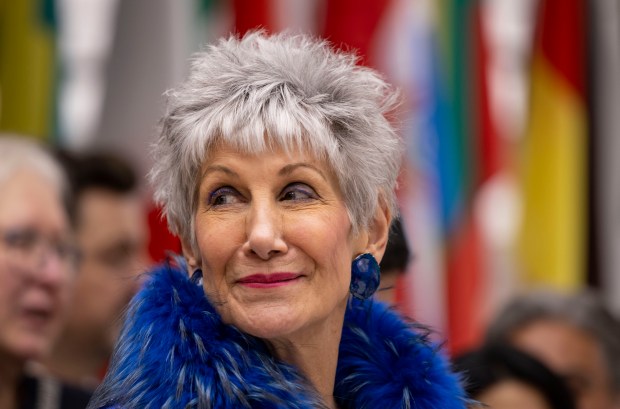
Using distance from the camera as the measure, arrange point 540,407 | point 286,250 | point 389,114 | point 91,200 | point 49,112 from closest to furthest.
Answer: point 286,250, point 389,114, point 540,407, point 91,200, point 49,112

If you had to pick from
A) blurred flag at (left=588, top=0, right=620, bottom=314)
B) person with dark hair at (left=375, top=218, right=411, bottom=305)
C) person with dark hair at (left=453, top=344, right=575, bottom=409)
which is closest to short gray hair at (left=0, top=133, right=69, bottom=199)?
person with dark hair at (left=375, top=218, right=411, bottom=305)

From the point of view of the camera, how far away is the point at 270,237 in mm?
2533

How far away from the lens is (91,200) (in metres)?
5.48

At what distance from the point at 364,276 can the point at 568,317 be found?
2670mm

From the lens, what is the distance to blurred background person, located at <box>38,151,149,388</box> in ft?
17.4

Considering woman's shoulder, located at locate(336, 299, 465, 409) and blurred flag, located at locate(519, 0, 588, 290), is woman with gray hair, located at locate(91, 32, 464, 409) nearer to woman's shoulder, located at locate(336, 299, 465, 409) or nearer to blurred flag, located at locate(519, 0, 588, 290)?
woman's shoulder, located at locate(336, 299, 465, 409)

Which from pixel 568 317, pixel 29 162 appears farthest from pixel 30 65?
pixel 568 317

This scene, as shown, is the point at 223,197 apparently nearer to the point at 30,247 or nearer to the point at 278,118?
the point at 278,118

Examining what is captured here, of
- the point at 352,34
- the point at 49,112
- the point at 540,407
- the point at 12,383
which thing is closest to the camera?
the point at 12,383

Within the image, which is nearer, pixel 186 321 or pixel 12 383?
pixel 186 321

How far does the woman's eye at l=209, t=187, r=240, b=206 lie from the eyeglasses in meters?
1.66

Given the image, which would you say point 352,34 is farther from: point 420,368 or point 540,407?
point 420,368

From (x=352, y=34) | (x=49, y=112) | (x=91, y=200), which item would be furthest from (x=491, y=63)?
(x=91, y=200)

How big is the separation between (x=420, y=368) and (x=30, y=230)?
1.73m
